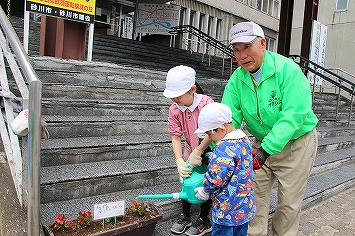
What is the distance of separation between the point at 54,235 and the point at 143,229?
630mm

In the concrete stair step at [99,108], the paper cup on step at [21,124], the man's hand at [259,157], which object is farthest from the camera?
the concrete stair step at [99,108]

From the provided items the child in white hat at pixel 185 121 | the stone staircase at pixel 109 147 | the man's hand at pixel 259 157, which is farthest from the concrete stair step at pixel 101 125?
the man's hand at pixel 259 157

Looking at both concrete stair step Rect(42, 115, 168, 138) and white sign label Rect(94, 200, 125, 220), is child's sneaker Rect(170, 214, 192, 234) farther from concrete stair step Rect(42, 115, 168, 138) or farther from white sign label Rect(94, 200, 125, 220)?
concrete stair step Rect(42, 115, 168, 138)

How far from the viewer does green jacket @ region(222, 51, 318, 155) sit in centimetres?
207

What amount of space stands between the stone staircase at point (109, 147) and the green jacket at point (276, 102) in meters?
1.17

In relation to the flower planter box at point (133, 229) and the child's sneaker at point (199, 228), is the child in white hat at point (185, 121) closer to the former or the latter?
the child's sneaker at point (199, 228)

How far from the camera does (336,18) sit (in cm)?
1662

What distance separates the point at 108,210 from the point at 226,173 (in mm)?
864

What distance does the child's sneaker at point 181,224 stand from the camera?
2.63 m

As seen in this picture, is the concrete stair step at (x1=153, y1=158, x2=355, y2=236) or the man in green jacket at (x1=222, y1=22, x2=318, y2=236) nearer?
the man in green jacket at (x1=222, y1=22, x2=318, y2=236)

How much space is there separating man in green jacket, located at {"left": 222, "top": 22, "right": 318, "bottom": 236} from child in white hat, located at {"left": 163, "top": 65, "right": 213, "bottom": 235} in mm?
327

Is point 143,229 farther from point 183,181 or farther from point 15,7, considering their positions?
point 15,7

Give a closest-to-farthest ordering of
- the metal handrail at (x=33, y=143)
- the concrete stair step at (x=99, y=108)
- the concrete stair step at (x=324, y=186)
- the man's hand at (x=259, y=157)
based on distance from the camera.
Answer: the metal handrail at (x=33, y=143) < the man's hand at (x=259, y=157) < the concrete stair step at (x=99, y=108) < the concrete stair step at (x=324, y=186)

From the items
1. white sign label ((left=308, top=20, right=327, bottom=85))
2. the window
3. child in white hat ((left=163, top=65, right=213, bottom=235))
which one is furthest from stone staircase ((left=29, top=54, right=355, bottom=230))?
the window
